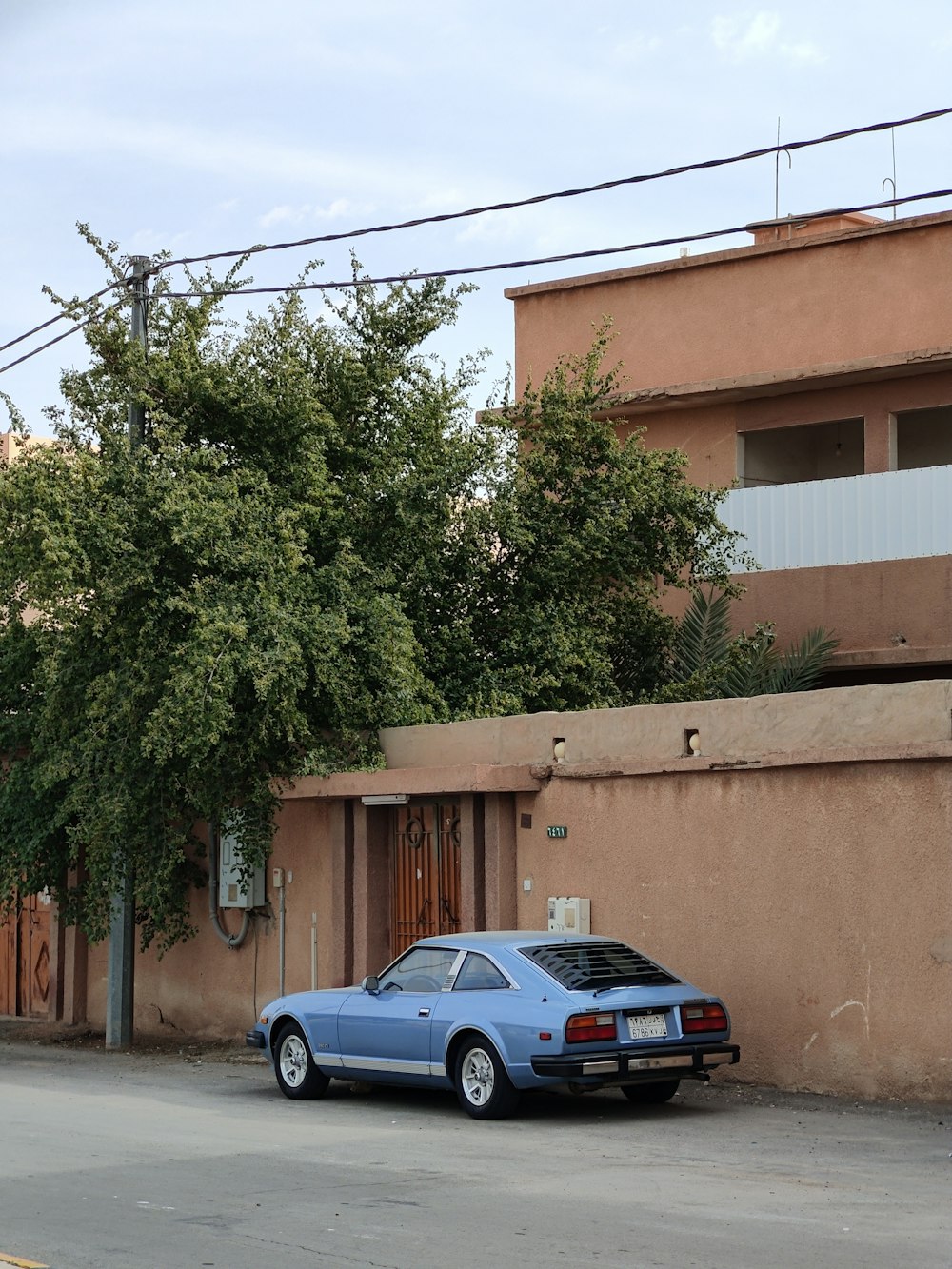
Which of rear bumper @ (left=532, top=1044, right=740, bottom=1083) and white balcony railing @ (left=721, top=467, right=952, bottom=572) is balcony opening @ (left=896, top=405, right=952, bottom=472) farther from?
rear bumper @ (left=532, top=1044, right=740, bottom=1083)

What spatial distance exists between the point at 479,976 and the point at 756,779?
3.11m

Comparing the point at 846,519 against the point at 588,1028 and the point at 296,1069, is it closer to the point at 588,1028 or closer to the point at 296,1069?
the point at 296,1069

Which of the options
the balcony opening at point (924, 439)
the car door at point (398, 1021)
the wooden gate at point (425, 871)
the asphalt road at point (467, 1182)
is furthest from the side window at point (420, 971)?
the balcony opening at point (924, 439)

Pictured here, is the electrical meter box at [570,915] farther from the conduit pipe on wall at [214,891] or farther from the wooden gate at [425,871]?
the conduit pipe on wall at [214,891]

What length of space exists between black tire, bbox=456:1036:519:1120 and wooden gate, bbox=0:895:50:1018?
12172 mm

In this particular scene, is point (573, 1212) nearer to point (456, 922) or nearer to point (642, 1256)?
point (642, 1256)

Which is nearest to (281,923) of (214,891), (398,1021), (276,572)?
(214,891)

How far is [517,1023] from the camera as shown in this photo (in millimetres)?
12914

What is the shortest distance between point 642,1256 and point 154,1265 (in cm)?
227

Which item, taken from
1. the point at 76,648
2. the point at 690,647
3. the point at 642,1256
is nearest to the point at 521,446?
the point at 690,647

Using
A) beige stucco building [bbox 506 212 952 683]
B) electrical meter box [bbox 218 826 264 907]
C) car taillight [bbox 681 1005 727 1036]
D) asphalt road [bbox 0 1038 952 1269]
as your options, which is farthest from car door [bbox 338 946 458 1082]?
beige stucco building [bbox 506 212 952 683]

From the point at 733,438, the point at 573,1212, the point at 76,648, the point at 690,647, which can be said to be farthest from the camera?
the point at 733,438

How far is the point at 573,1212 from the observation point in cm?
932

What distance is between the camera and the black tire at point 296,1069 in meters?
14.9
